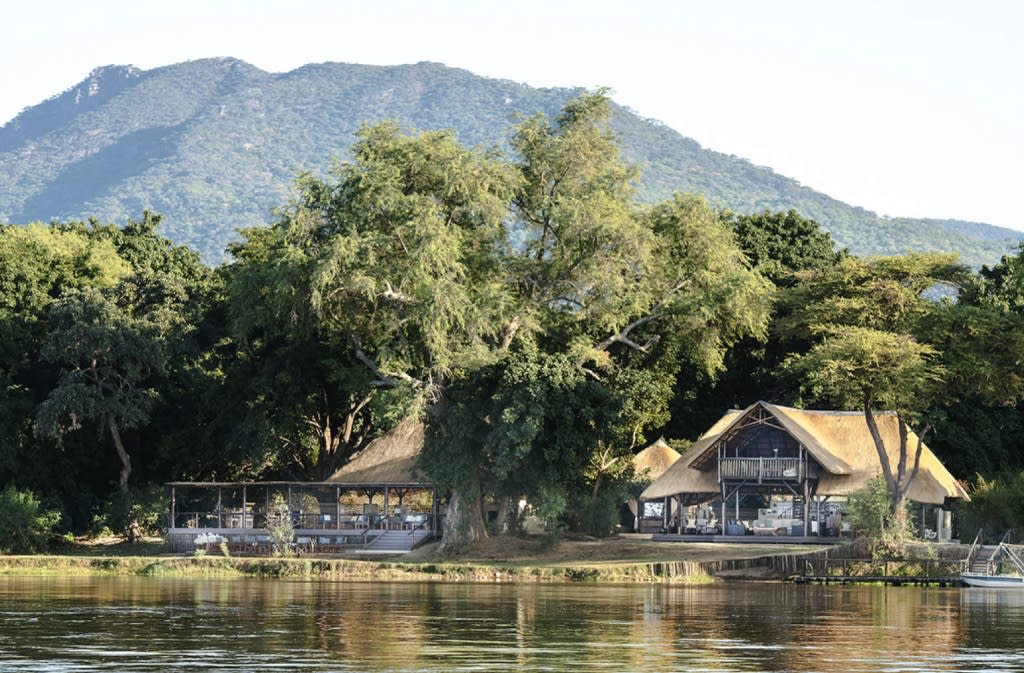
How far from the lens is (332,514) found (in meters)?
68.6

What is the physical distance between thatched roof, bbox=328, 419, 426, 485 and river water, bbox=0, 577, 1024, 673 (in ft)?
51.3

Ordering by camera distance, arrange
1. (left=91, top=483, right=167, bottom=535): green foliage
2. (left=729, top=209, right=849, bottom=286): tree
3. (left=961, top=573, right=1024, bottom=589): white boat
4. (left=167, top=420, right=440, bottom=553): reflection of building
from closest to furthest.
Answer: (left=961, top=573, right=1024, bottom=589): white boat, (left=167, top=420, right=440, bottom=553): reflection of building, (left=91, top=483, right=167, bottom=535): green foliage, (left=729, top=209, right=849, bottom=286): tree

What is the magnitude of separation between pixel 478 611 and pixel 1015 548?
21.6m

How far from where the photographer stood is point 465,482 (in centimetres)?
6012

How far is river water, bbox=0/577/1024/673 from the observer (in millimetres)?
28844

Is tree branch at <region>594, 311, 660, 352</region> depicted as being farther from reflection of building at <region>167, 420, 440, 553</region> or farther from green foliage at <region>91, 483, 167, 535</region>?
green foliage at <region>91, 483, 167, 535</region>

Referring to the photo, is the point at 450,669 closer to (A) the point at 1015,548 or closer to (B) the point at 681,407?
(A) the point at 1015,548

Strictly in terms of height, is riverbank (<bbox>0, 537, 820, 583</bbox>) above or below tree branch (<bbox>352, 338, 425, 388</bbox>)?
below

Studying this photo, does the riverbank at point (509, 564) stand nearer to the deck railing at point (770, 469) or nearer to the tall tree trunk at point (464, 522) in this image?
the tall tree trunk at point (464, 522)

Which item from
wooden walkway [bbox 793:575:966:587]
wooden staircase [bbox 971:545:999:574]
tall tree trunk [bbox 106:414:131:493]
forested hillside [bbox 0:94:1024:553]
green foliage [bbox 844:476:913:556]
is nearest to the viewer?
wooden walkway [bbox 793:575:966:587]

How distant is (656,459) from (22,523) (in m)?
23.3

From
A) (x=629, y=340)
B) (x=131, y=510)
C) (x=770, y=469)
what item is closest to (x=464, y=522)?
(x=629, y=340)

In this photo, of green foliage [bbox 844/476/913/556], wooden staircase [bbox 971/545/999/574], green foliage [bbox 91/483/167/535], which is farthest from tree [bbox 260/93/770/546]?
green foliage [bbox 91/483/167/535]

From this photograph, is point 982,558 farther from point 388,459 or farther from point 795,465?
point 388,459
